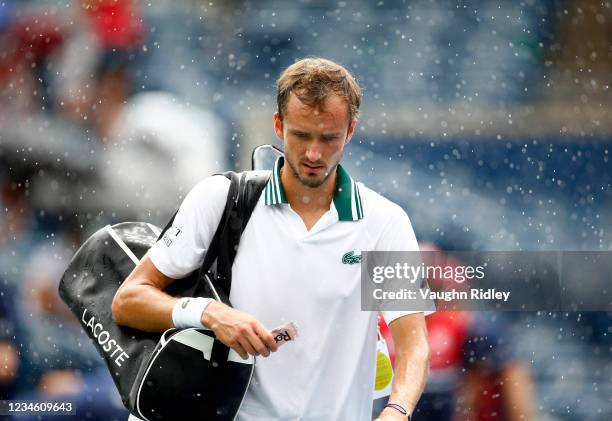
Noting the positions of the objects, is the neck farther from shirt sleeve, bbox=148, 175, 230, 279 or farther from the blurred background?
the blurred background

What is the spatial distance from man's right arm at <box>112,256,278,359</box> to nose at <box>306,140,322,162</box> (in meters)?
0.45

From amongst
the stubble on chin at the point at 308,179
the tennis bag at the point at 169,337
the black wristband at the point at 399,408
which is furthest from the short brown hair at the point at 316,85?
the black wristband at the point at 399,408

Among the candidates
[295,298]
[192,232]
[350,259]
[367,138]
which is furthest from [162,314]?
[367,138]

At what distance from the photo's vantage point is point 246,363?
2.42 metres

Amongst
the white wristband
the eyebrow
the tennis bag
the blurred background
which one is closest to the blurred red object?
the blurred background

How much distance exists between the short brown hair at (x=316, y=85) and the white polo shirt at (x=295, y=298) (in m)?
0.29

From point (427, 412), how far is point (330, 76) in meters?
3.28

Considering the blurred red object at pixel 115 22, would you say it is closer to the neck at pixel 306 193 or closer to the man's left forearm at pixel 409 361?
the neck at pixel 306 193

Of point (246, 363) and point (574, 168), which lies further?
point (574, 168)

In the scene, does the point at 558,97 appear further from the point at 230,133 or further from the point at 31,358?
the point at 31,358

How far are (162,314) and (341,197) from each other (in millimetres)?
575

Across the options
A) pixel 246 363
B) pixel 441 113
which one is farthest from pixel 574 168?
pixel 246 363

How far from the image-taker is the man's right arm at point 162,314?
2205 millimetres

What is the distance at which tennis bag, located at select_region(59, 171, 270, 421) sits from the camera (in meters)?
2.40
